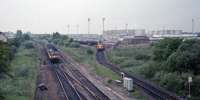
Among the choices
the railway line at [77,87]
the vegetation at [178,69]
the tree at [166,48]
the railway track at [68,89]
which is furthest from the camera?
the tree at [166,48]

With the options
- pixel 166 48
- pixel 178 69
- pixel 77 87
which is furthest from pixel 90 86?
pixel 166 48

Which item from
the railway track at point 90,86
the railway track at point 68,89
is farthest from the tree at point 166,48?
the railway track at point 68,89

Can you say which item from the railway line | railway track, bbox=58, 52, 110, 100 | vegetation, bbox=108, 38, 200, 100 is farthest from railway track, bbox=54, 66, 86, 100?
vegetation, bbox=108, 38, 200, 100

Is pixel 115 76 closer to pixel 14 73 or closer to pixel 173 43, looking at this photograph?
pixel 173 43

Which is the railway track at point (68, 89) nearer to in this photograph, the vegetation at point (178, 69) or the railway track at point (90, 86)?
the railway track at point (90, 86)

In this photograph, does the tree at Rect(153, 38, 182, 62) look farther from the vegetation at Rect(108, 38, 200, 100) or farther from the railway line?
the railway line

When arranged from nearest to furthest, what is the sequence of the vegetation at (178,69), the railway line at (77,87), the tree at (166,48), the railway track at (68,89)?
the vegetation at (178,69)
the railway track at (68,89)
the railway line at (77,87)
the tree at (166,48)

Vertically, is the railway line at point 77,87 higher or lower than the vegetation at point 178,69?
lower

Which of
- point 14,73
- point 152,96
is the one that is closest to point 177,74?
point 152,96

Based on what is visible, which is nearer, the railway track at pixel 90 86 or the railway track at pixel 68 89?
the railway track at pixel 68 89

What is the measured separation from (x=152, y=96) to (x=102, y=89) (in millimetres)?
5655

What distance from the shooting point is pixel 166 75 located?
2612 cm

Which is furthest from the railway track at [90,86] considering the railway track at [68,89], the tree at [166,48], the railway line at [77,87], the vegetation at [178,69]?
the tree at [166,48]

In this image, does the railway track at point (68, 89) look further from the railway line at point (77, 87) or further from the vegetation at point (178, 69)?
the vegetation at point (178, 69)
